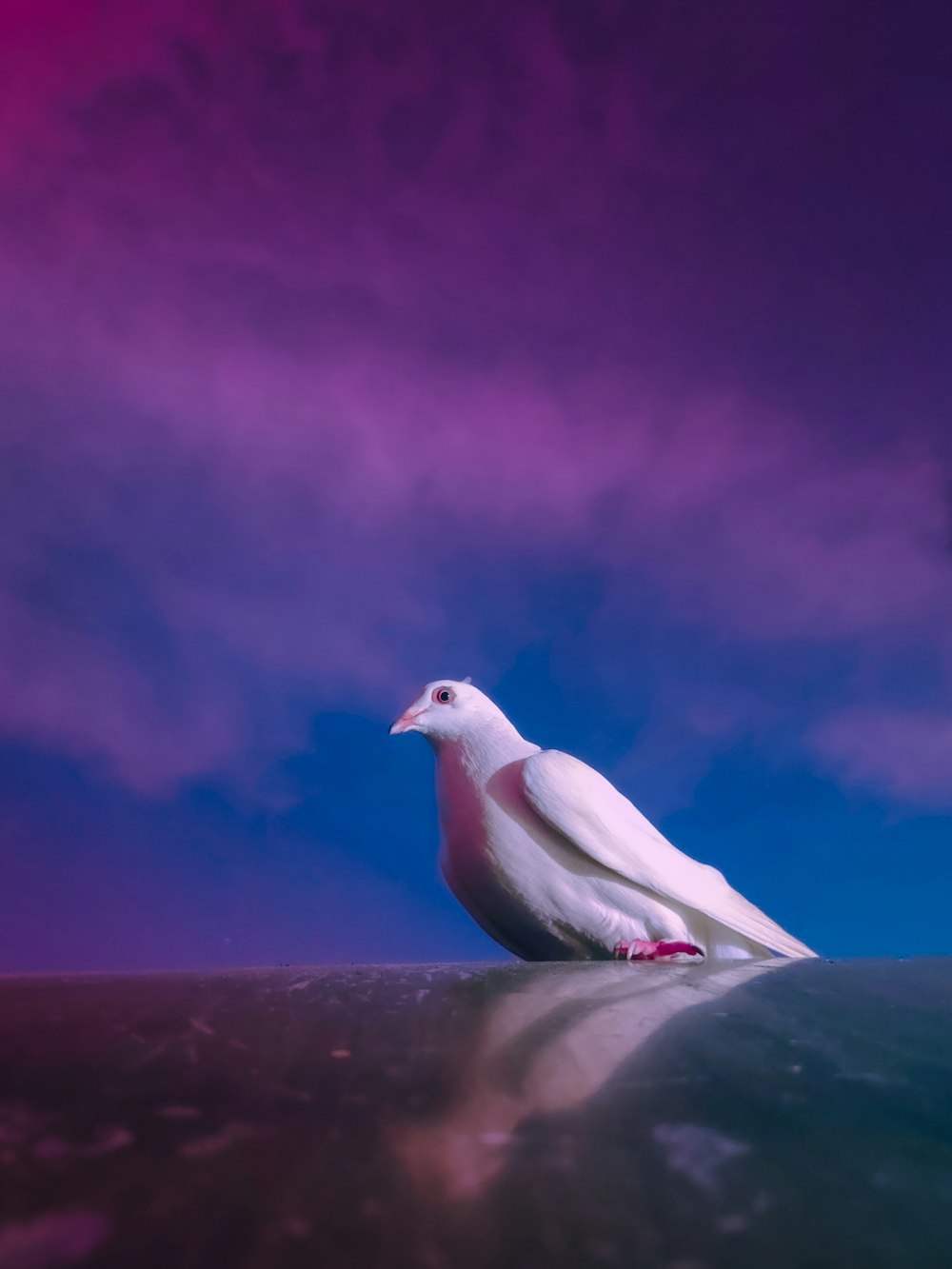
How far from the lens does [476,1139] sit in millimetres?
443

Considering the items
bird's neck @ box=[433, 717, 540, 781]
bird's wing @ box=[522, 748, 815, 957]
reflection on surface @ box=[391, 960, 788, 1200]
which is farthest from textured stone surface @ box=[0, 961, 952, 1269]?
bird's neck @ box=[433, 717, 540, 781]

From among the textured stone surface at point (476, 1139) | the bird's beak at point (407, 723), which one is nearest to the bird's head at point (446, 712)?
the bird's beak at point (407, 723)

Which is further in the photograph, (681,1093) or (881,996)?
(881,996)

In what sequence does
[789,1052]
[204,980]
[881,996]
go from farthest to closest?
[204,980]
[881,996]
[789,1052]

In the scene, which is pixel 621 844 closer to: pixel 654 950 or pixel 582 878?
pixel 582 878

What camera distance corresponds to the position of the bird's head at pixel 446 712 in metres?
3.12

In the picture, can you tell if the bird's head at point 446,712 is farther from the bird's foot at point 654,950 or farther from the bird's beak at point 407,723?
the bird's foot at point 654,950

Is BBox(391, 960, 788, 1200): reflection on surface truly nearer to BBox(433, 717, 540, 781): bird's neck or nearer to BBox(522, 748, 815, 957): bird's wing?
BBox(522, 748, 815, 957): bird's wing

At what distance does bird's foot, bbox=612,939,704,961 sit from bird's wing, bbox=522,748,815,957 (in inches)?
5.5

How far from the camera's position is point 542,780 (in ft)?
8.12

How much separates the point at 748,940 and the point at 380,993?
202 centimetres

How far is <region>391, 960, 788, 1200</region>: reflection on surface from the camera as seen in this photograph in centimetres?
42

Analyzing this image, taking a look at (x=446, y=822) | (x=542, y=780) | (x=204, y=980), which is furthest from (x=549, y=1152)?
(x=446, y=822)

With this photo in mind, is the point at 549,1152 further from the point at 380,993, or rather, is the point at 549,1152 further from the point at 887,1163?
the point at 380,993
